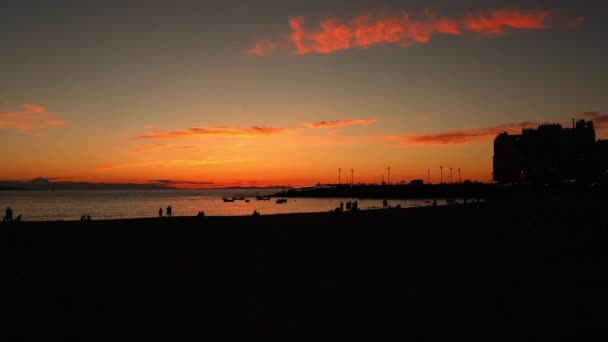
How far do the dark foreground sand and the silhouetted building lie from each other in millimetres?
→ 173251

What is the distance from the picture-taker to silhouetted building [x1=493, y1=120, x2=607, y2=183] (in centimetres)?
17162

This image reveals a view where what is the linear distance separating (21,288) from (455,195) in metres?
140

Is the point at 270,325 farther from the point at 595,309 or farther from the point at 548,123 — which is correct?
the point at 548,123

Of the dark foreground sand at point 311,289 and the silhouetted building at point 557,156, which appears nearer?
the dark foreground sand at point 311,289

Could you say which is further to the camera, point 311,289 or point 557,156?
point 557,156

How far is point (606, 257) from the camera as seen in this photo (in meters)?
13.0

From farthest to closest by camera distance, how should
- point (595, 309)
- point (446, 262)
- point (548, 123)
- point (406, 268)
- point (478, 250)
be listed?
point (548, 123) < point (478, 250) < point (446, 262) < point (406, 268) < point (595, 309)

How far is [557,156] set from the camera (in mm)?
179750

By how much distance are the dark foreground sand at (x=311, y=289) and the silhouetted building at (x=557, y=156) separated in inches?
6821

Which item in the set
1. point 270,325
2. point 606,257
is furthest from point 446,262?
point 270,325

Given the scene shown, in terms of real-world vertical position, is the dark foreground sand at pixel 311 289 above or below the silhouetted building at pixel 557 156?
below

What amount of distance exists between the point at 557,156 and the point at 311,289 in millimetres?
195232

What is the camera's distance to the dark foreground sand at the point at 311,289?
22.6 feet

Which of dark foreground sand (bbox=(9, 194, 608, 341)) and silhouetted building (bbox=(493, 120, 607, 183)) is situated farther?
silhouetted building (bbox=(493, 120, 607, 183))
